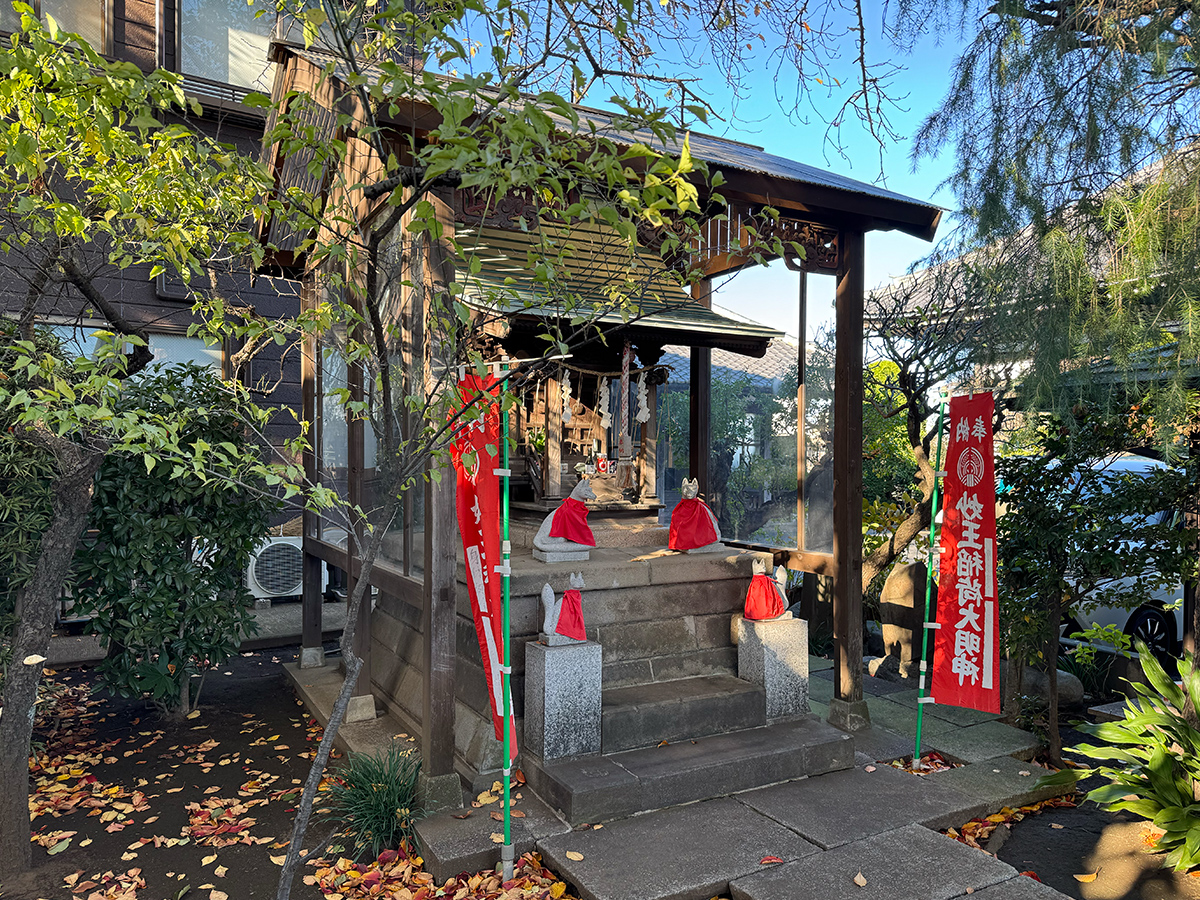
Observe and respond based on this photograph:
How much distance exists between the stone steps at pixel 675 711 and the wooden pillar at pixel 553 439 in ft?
7.84

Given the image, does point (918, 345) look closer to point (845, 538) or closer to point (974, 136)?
point (845, 538)

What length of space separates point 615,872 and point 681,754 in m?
1.40

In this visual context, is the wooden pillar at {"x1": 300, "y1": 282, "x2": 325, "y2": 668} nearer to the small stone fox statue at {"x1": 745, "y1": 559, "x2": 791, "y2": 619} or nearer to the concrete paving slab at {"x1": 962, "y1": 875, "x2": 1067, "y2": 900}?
the small stone fox statue at {"x1": 745, "y1": 559, "x2": 791, "y2": 619}

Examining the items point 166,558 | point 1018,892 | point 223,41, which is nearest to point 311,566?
point 166,558

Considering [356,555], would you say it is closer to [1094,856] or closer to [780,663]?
[780,663]

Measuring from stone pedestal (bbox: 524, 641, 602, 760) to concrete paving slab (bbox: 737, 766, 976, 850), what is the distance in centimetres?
126

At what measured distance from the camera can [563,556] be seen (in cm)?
Result: 691

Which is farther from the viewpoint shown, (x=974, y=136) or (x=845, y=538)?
(x=845, y=538)

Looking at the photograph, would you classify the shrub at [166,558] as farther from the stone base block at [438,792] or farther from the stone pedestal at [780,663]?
the stone pedestal at [780,663]

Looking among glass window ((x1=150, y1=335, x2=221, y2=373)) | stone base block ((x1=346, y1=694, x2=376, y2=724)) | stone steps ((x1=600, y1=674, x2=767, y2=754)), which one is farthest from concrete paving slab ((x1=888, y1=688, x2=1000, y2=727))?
glass window ((x1=150, y1=335, x2=221, y2=373))

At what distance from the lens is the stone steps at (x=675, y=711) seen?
6035 mm

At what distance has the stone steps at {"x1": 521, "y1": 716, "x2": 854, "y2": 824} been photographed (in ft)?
17.5

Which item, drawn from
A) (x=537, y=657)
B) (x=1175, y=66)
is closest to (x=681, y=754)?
(x=537, y=657)

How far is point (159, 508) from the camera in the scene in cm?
742
